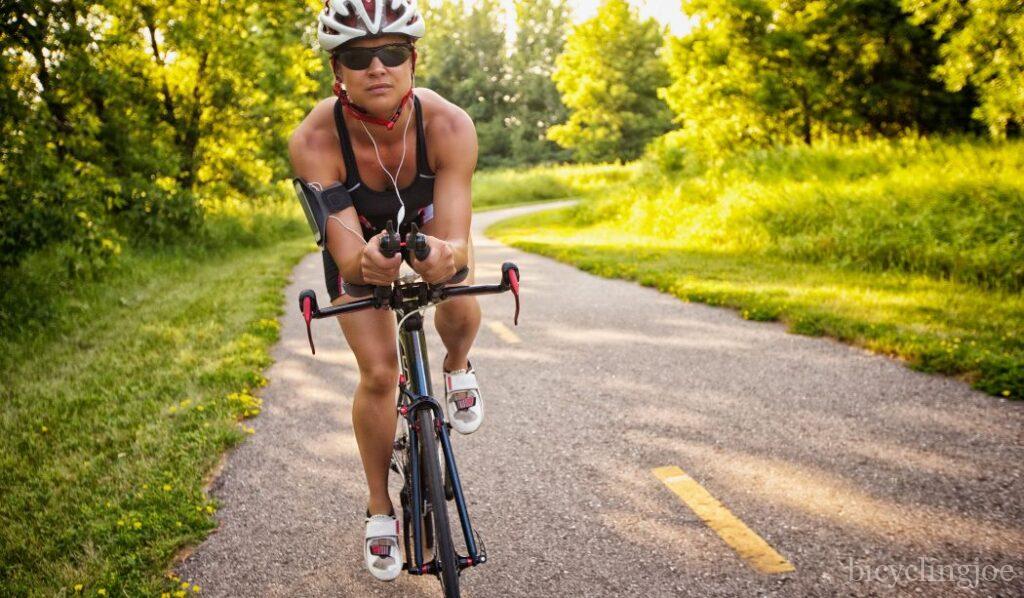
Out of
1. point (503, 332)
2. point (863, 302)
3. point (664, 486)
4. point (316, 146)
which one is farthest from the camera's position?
point (503, 332)

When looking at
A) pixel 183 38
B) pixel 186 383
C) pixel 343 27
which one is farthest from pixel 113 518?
pixel 183 38

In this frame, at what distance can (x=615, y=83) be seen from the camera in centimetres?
4903

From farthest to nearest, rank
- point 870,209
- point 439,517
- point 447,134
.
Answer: point 870,209 → point 447,134 → point 439,517

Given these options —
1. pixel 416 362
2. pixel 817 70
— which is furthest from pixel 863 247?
pixel 817 70

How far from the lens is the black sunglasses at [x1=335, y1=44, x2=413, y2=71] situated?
7.84 ft

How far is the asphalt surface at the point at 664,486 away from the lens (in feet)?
8.87

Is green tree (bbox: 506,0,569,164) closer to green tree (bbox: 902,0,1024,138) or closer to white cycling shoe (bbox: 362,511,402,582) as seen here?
green tree (bbox: 902,0,1024,138)

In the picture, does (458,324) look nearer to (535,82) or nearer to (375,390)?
(375,390)

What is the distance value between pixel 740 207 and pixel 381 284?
1094cm

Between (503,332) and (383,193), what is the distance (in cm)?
437

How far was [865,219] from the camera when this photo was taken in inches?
367

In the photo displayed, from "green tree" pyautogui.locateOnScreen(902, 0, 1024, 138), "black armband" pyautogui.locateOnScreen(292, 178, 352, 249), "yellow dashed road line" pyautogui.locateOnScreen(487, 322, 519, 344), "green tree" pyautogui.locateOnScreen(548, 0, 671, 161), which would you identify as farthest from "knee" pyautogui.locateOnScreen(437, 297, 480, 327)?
"green tree" pyautogui.locateOnScreen(548, 0, 671, 161)

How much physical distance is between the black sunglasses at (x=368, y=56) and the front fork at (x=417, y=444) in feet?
3.09

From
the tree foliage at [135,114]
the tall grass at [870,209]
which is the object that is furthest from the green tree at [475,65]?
the tall grass at [870,209]
